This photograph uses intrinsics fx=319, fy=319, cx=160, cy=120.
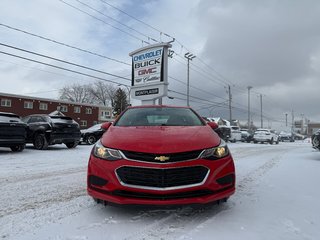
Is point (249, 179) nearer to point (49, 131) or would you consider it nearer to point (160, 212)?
point (160, 212)

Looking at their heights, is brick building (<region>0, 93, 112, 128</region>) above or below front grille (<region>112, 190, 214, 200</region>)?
above

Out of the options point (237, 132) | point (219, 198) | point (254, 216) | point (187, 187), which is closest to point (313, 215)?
point (254, 216)

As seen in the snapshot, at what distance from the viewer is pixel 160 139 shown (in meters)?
4.04

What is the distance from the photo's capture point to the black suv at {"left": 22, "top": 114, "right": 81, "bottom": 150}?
44.1ft

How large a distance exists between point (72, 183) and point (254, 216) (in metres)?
3.65

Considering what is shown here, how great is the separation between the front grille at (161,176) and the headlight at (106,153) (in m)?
0.20

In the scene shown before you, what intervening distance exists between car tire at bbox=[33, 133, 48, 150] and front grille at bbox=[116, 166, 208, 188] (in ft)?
35.0

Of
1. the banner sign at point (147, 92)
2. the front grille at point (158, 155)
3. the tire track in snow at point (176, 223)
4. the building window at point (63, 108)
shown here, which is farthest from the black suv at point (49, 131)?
the building window at point (63, 108)

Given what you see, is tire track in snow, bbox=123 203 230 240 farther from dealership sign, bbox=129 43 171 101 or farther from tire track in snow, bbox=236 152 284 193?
dealership sign, bbox=129 43 171 101

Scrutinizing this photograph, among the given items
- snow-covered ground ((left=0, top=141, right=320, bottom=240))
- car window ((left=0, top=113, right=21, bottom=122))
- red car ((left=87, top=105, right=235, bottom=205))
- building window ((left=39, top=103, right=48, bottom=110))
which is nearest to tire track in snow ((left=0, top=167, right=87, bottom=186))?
snow-covered ground ((left=0, top=141, right=320, bottom=240))

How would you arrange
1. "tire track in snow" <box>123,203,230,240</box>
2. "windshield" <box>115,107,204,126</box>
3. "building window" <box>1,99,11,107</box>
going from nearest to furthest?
"tire track in snow" <box>123,203,230,240</box>, "windshield" <box>115,107,204,126</box>, "building window" <box>1,99,11,107</box>

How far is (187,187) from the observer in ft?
12.0

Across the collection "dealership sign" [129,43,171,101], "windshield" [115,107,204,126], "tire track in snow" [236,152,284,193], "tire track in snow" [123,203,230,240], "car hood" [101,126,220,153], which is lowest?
"tire track in snow" [123,203,230,240]

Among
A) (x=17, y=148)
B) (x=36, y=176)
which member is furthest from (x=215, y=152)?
(x=17, y=148)
